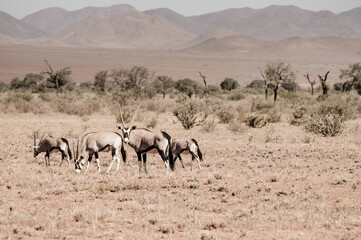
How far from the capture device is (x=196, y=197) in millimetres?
9648

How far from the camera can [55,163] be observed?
13781 millimetres

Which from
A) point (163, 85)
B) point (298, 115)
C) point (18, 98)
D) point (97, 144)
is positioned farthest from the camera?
point (163, 85)

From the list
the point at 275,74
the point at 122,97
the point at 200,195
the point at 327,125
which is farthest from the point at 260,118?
the point at 275,74

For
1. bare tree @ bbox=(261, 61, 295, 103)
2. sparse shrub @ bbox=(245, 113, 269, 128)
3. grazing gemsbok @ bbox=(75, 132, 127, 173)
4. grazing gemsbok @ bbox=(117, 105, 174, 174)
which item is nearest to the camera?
grazing gemsbok @ bbox=(117, 105, 174, 174)

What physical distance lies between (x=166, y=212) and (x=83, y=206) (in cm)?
175

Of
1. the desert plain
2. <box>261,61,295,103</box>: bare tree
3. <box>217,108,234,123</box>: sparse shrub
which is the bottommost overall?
<box>217,108,234,123</box>: sparse shrub

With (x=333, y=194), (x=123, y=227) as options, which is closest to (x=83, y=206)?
(x=123, y=227)

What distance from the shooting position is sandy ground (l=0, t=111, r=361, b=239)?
751 cm

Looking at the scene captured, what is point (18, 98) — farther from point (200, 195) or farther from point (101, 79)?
point (200, 195)

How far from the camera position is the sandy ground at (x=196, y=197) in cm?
751

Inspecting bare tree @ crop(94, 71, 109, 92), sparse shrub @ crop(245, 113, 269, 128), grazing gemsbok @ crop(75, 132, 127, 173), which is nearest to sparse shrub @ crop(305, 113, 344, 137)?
sparse shrub @ crop(245, 113, 269, 128)

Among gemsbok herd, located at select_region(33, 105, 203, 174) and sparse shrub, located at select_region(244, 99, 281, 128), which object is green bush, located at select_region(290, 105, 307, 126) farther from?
gemsbok herd, located at select_region(33, 105, 203, 174)

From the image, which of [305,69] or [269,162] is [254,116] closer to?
[269,162]

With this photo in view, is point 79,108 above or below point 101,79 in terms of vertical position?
below
